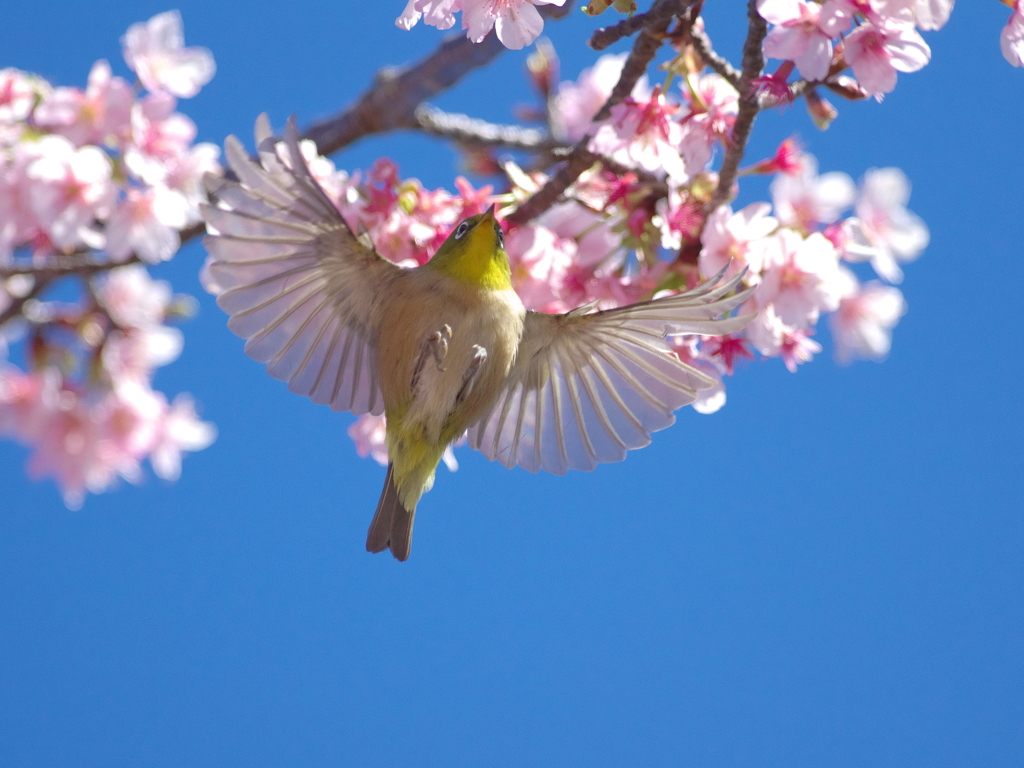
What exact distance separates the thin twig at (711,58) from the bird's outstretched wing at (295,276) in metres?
0.66

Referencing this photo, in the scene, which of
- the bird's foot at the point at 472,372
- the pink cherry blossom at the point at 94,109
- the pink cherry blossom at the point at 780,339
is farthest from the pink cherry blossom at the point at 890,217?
the pink cherry blossom at the point at 94,109

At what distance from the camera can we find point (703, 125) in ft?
5.78

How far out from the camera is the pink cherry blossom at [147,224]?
2.24 m

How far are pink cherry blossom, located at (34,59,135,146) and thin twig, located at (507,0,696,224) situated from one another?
1.00 metres

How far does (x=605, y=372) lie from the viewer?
1772 mm

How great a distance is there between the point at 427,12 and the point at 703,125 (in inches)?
22.7

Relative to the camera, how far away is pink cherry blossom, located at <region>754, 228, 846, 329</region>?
1.74 metres

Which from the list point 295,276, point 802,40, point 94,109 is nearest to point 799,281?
point 802,40

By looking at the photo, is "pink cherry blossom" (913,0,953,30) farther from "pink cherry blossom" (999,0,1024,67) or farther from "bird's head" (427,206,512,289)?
"bird's head" (427,206,512,289)

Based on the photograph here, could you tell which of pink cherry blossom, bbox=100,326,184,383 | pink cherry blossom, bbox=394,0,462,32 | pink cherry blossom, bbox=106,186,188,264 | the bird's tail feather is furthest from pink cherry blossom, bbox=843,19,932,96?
pink cherry blossom, bbox=100,326,184,383

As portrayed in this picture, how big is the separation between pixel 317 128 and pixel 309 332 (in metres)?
1.11

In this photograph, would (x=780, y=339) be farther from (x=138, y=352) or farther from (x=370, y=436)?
(x=138, y=352)

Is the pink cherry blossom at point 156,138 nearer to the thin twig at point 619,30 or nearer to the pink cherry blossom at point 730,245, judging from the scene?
the thin twig at point 619,30

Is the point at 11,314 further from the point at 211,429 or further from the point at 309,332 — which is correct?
the point at 309,332
